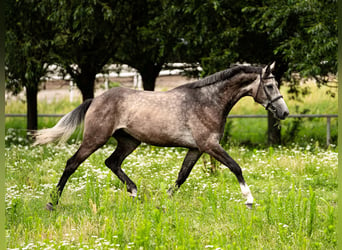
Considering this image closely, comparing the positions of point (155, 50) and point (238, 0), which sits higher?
point (238, 0)

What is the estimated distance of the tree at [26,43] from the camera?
476 inches

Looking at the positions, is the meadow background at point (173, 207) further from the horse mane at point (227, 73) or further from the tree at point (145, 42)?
the tree at point (145, 42)

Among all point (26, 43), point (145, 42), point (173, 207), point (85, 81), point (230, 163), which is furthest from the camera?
point (85, 81)

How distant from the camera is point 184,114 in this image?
664 cm

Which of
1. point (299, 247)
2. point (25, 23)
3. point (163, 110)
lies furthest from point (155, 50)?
point (299, 247)

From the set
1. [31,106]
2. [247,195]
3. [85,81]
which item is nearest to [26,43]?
[85,81]

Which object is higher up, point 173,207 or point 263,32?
point 263,32

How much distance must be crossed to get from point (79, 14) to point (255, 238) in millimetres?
7863

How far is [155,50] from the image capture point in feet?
43.6

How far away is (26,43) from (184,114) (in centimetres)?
690

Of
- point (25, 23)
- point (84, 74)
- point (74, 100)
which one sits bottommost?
point (74, 100)

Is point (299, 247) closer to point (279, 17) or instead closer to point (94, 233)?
point (94, 233)

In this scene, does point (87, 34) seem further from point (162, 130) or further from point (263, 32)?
point (162, 130)

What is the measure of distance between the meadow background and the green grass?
14mm
